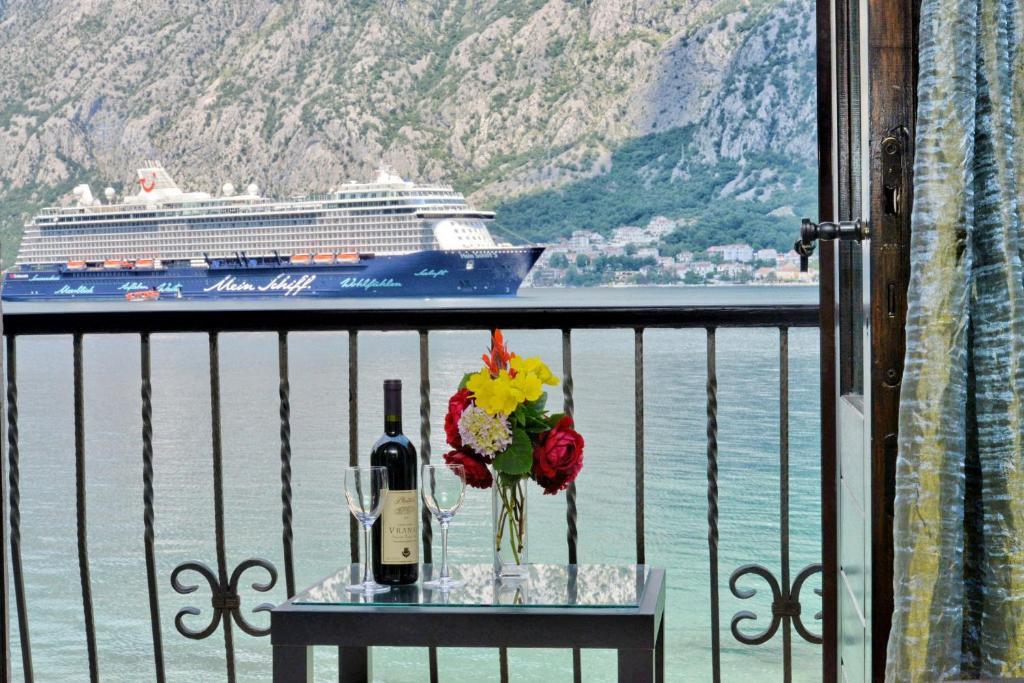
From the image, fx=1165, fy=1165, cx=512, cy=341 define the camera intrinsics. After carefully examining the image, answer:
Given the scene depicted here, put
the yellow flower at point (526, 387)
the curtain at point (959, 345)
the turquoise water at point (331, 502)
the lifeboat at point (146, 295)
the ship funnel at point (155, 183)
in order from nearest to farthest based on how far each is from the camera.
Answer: the curtain at point (959, 345) → the yellow flower at point (526, 387) → the turquoise water at point (331, 502) → the lifeboat at point (146, 295) → the ship funnel at point (155, 183)

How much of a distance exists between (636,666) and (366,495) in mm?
395

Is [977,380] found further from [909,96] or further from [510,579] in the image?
[510,579]

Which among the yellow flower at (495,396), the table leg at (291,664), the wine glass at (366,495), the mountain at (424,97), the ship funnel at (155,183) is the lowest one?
the table leg at (291,664)

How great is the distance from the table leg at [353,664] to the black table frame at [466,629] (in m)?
0.15

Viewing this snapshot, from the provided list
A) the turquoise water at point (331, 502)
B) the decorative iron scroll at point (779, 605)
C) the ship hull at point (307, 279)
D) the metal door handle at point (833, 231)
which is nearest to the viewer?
the metal door handle at point (833, 231)

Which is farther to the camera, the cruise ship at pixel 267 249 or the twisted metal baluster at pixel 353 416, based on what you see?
the cruise ship at pixel 267 249

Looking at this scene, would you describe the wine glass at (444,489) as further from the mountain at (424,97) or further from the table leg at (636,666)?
the mountain at (424,97)

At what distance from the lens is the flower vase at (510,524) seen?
1496mm

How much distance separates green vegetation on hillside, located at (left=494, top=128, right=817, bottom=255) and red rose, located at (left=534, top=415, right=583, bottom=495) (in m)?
29.4

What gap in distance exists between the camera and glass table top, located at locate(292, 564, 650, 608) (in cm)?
140

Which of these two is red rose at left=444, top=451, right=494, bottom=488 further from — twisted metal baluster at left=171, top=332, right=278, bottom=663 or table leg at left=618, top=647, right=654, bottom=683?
twisted metal baluster at left=171, top=332, right=278, bottom=663

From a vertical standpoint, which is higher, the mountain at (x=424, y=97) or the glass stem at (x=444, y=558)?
the mountain at (x=424, y=97)

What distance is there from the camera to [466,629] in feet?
4.54

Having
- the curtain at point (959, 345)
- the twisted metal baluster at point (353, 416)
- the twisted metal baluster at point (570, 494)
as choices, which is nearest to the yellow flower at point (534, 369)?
the twisted metal baluster at point (570, 494)
